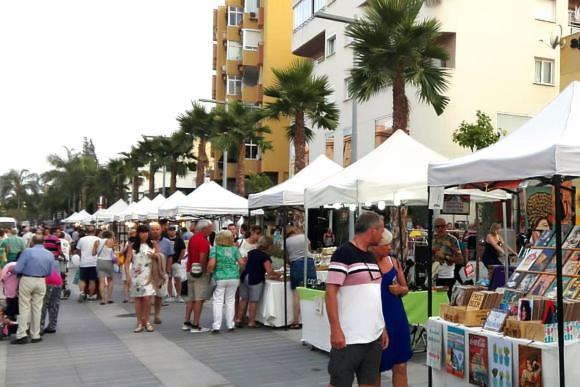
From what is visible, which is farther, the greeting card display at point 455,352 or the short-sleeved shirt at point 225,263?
the short-sleeved shirt at point 225,263

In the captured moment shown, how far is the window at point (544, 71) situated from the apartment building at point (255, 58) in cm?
1906

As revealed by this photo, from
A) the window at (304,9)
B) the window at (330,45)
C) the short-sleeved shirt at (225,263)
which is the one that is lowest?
the short-sleeved shirt at (225,263)

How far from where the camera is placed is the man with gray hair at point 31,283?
31.6ft

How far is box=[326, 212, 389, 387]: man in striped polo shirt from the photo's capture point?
4.65 m

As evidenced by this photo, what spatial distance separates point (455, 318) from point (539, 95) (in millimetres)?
25228

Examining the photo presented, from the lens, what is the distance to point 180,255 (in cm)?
1469

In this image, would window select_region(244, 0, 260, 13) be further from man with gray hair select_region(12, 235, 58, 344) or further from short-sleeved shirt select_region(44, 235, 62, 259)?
man with gray hair select_region(12, 235, 58, 344)

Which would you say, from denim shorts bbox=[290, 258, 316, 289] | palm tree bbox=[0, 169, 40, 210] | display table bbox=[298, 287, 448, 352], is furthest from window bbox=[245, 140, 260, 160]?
palm tree bbox=[0, 169, 40, 210]

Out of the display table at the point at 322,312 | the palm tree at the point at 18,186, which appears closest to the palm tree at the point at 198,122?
the display table at the point at 322,312

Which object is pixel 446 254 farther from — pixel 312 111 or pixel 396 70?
pixel 312 111

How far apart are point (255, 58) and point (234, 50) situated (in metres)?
3.96

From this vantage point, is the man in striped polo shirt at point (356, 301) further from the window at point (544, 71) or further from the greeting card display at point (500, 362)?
the window at point (544, 71)

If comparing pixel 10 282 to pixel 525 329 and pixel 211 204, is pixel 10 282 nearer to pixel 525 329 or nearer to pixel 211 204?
pixel 525 329

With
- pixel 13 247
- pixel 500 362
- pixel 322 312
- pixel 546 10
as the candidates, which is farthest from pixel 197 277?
pixel 546 10
